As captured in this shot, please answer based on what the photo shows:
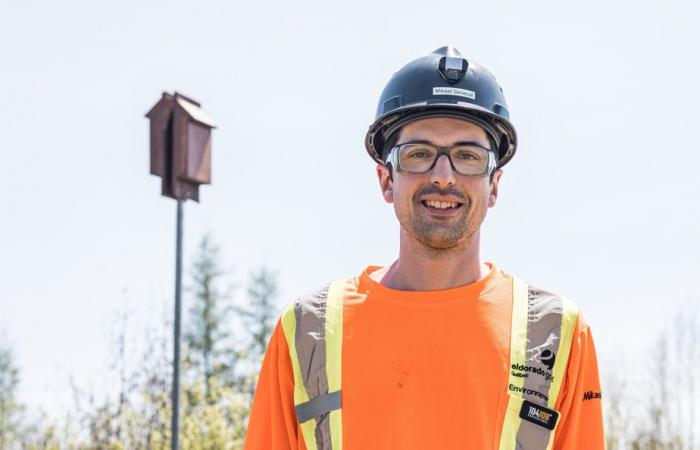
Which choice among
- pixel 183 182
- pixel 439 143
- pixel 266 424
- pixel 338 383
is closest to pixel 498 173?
pixel 439 143

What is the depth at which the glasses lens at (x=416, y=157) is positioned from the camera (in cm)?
326

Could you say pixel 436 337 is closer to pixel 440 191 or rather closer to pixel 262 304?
pixel 440 191

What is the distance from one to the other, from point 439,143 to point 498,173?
0.98 feet

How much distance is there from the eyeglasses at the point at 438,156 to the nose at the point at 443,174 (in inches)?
0.6

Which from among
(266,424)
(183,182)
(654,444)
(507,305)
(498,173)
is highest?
(183,182)

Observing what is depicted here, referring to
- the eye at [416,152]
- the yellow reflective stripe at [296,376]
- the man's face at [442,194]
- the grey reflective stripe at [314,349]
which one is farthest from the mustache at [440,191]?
the yellow reflective stripe at [296,376]

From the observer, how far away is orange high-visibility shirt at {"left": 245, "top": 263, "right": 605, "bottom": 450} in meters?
3.10

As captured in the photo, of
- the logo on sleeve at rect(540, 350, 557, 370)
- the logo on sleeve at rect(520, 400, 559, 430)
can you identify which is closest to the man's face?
the logo on sleeve at rect(540, 350, 557, 370)

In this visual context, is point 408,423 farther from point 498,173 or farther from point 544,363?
point 498,173

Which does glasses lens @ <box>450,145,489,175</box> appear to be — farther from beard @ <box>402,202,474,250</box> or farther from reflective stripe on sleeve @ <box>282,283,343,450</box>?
reflective stripe on sleeve @ <box>282,283,343,450</box>

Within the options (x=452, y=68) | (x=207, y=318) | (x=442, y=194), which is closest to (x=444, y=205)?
(x=442, y=194)

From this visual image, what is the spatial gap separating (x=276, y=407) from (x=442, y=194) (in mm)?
896

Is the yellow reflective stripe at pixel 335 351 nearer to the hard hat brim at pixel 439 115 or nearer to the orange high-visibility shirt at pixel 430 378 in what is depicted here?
the orange high-visibility shirt at pixel 430 378

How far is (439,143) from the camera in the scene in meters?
3.27
